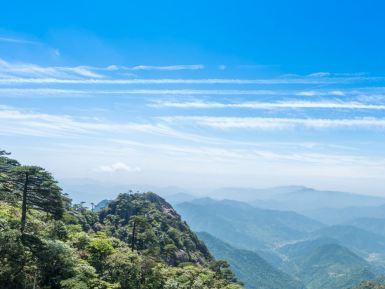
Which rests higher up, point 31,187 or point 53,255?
point 31,187

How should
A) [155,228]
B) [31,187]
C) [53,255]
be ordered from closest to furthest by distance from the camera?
[53,255] → [31,187] → [155,228]

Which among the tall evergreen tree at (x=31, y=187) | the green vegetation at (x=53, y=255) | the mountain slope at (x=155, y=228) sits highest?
the tall evergreen tree at (x=31, y=187)

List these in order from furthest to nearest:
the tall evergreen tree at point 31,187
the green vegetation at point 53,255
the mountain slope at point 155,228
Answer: the mountain slope at point 155,228
the tall evergreen tree at point 31,187
the green vegetation at point 53,255

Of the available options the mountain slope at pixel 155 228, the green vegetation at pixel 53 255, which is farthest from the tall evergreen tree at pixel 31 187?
the mountain slope at pixel 155 228

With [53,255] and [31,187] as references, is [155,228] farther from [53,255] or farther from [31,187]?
[53,255]

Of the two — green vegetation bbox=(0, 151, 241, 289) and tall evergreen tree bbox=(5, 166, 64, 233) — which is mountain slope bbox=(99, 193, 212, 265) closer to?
green vegetation bbox=(0, 151, 241, 289)

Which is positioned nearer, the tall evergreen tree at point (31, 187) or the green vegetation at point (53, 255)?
the green vegetation at point (53, 255)

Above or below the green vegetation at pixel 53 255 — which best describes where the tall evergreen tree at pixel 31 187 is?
above

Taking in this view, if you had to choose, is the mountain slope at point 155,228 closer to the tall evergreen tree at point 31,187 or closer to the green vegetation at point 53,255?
the green vegetation at point 53,255

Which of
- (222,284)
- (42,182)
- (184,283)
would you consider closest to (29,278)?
(42,182)

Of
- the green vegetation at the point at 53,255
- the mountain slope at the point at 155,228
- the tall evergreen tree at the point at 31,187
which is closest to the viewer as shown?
the green vegetation at the point at 53,255

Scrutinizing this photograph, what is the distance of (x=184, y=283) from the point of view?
63250 millimetres

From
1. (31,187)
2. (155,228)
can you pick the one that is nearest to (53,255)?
(31,187)

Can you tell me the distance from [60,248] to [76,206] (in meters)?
91.8
